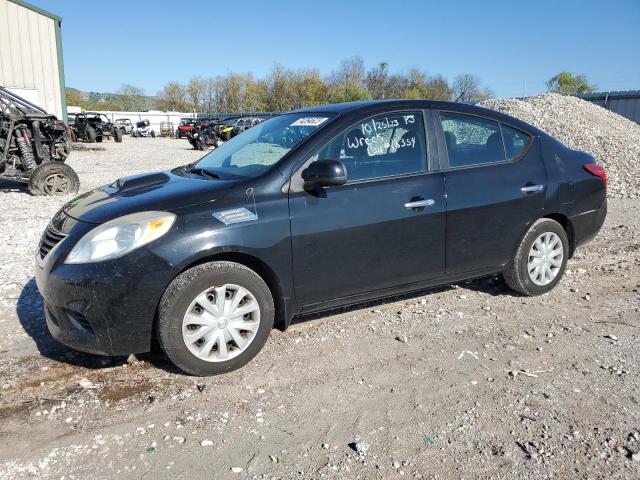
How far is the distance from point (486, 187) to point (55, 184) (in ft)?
30.8

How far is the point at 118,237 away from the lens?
3176 mm

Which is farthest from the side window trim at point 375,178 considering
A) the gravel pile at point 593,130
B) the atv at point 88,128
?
the atv at point 88,128

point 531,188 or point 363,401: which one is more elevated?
point 531,188

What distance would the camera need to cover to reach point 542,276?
15.6ft

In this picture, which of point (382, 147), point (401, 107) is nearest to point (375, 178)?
point (382, 147)

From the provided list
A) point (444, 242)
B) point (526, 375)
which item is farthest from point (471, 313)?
point (526, 375)

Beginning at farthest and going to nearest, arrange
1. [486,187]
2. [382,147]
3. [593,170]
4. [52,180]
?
[52,180]
[593,170]
[486,187]
[382,147]

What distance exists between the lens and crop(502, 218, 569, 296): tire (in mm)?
4605

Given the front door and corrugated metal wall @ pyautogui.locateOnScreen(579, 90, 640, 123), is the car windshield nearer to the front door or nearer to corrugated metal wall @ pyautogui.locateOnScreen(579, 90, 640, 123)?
the front door

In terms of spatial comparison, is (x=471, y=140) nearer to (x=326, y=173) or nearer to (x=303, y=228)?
(x=326, y=173)

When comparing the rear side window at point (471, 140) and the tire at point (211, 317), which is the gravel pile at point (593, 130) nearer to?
the rear side window at point (471, 140)

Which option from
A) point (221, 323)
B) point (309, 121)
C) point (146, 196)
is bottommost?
point (221, 323)

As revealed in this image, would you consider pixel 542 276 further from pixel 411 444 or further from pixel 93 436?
pixel 93 436

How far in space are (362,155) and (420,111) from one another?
676 millimetres
